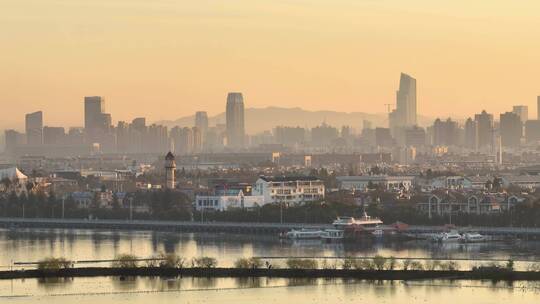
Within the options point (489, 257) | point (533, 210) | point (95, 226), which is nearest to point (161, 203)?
point (95, 226)

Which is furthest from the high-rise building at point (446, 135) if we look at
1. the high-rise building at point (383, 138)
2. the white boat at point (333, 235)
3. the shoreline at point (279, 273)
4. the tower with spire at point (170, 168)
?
the shoreline at point (279, 273)

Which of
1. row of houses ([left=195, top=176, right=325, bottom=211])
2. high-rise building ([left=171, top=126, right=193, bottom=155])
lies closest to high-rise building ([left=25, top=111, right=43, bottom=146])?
high-rise building ([left=171, top=126, right=193, bottom=155])

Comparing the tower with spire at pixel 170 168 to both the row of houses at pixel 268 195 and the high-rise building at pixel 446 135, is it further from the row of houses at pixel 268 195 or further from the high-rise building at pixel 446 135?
the high-rise building at pixel 446 135

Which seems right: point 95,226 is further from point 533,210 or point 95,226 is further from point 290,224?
point 533,210

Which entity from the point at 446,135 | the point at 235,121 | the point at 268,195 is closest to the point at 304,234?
the point at 268,195

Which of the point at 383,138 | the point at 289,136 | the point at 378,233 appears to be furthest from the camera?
the point at 289,136

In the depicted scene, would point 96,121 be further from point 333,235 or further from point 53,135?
point 333,235
